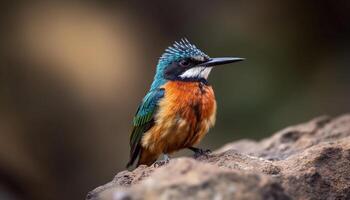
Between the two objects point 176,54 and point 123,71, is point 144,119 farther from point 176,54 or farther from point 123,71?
point 123,71

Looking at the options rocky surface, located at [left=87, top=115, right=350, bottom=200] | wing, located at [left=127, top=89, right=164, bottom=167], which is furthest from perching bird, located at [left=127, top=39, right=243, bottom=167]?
rocky surface, located at [left=87, top=115, right=350, bottom=200]

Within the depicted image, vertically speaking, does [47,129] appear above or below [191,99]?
below

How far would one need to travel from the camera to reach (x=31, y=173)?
12.0 meters

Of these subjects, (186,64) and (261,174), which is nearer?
(261,174)

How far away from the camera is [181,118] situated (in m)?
6.14

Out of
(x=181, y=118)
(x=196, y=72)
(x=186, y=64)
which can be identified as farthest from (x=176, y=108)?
Result: (x=186, y=64)

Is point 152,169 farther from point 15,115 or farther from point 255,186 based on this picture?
point 15,115

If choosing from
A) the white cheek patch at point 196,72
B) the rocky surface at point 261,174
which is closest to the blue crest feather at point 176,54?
the white cheek patch at point 196,72

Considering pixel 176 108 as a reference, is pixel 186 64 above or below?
above

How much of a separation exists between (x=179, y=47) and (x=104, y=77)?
635 centimetres

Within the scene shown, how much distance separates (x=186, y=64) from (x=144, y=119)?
2.50 feet

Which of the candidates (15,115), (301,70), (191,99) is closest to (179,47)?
(191,99)

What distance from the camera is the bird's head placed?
21.7 feet

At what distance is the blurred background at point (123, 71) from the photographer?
40.0ft
